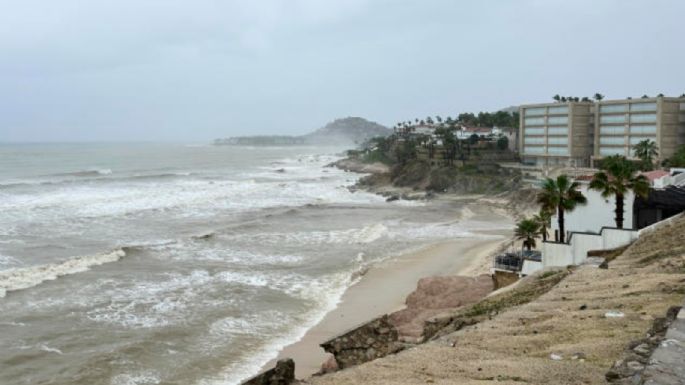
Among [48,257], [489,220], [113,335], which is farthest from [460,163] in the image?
[113,335]

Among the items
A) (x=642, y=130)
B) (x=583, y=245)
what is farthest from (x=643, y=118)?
(x=583, y=245)

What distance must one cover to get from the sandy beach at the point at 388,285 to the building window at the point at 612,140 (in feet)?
135

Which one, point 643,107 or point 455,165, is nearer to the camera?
point 643,107

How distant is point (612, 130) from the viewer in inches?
3081

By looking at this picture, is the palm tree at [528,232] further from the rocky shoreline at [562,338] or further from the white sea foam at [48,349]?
the white sea foam at [48,349]

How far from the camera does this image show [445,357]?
12.2 meters

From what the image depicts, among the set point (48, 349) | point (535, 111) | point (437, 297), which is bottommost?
point (48, 349)

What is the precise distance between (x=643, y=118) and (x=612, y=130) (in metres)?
4.28

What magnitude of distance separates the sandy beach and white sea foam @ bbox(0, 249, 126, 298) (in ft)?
43.4

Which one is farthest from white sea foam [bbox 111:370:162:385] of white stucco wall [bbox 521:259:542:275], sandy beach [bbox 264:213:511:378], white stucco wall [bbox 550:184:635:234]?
white stucco wall [bbox 550:184:635:234]

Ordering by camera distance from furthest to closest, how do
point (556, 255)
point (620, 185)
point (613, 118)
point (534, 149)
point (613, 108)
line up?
point (534, 149)
point (613, 108)
point (613, 118)
point (620, 185)
point (556, 255)

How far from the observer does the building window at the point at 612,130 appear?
76912 millimetres

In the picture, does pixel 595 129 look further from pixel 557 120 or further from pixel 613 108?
pixel 557 120

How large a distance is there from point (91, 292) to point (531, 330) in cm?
1956
